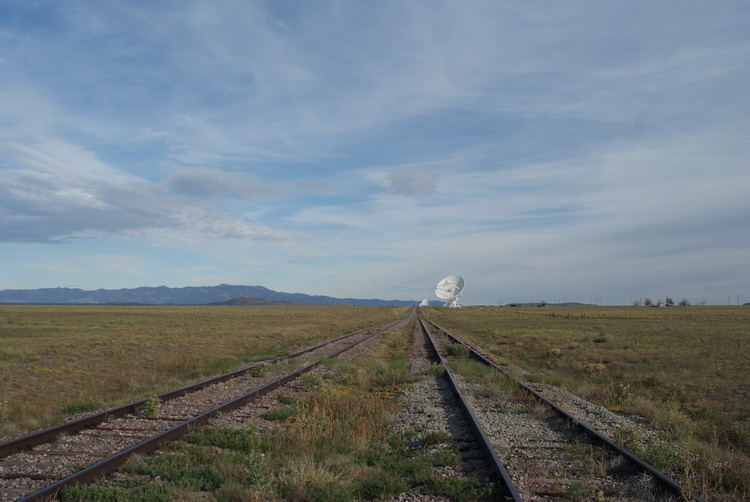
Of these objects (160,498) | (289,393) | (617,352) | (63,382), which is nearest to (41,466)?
(160,498)

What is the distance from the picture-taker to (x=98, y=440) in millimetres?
7965

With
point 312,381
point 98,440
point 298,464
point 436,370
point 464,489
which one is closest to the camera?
point 464,489

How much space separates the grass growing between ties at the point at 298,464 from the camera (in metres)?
5.57

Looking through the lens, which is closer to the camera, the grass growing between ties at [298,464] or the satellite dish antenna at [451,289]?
the grass growing between ties at [298,464]

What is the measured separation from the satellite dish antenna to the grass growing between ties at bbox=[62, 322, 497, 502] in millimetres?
129464

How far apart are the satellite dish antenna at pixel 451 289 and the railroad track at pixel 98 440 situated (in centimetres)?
12703

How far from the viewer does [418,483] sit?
6.14 metres

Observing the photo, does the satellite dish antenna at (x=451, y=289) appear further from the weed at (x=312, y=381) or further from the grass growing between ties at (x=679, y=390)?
the weed at (x=312, y=381)

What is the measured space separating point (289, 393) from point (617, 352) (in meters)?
18.1

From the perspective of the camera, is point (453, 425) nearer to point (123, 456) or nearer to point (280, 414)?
point (280, 414)

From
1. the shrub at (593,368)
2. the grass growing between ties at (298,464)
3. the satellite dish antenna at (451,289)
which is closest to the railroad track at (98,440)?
the grass growing between ties at (298,464)

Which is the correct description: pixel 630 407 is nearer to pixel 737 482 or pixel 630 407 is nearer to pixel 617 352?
pixel 737 482

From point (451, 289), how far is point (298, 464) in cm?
13522

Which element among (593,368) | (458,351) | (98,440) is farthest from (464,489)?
(458,351)
